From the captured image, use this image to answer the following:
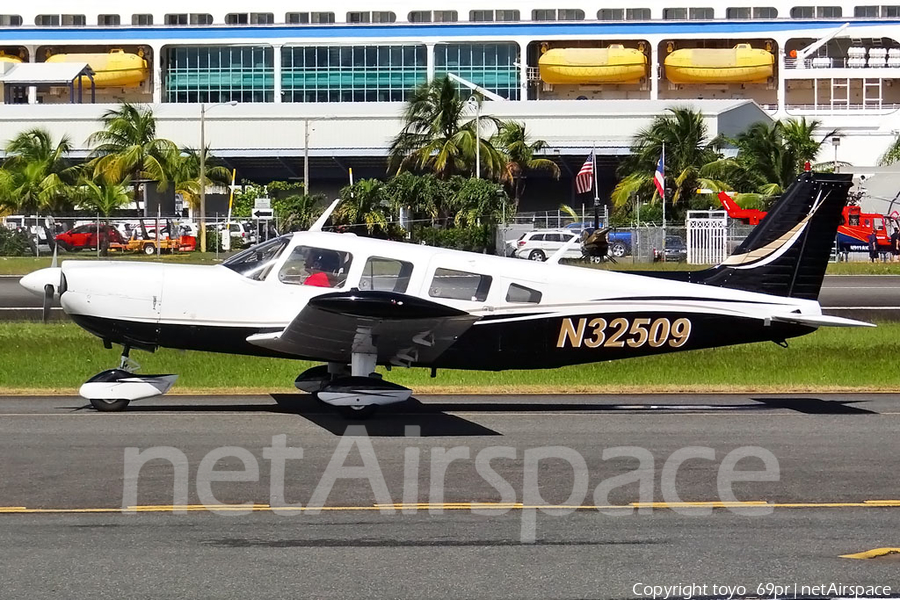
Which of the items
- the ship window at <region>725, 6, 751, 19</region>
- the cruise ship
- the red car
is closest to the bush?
the red car

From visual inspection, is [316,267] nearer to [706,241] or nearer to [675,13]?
[706,241]

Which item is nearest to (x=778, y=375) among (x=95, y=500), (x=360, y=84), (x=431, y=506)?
(x=431, y=506)

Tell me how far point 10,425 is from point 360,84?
7653cm

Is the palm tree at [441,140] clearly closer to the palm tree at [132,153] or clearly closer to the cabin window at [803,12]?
the palm tree at [132,153]

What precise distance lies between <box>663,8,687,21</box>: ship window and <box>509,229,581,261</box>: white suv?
139ft

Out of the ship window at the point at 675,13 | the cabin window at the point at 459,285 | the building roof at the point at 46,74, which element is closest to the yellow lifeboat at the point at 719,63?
the ship window at the point at 675,13

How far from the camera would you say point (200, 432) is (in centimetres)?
1261

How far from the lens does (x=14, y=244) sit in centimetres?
4453

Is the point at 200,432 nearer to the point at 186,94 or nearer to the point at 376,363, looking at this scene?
the point at 376,363

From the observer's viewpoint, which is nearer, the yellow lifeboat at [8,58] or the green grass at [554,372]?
the green grass at [554,372]

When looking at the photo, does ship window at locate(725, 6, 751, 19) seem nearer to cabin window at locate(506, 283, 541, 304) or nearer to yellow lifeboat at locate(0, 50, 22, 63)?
yellow lifeboat at locate(0, 50, 22, 63)

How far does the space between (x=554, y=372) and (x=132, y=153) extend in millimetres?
45672

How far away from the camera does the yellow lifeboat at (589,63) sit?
86750mm

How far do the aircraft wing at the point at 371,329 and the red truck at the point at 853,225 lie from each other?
4183cm
